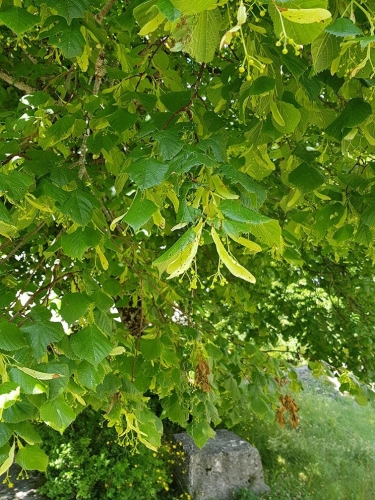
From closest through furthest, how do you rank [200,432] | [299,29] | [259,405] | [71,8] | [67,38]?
[299,29] → [71,8] → [67,38] → [200,432] → [259,405]

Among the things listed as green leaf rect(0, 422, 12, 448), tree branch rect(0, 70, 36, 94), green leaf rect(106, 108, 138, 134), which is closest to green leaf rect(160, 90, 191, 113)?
green leaf rect(106, 108, 138, 134)

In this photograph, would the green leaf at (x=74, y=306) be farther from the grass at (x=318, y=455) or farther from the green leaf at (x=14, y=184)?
the grass at (x=318, y=455)

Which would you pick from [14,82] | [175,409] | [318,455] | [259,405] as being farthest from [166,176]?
[318,455]

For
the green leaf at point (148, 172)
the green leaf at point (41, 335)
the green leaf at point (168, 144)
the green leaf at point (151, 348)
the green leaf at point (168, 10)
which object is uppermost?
the green leaf at point (168, 10)

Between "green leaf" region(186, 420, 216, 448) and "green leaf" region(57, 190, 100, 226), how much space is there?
1.36 m

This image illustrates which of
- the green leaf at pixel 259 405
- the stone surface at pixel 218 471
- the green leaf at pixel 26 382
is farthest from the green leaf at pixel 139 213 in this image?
the stone surface at pixel 218 471

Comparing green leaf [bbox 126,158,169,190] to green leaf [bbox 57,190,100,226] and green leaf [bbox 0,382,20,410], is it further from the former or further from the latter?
green leaf [bbox 0,382,20,410]

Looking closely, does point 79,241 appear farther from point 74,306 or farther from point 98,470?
point 98,470

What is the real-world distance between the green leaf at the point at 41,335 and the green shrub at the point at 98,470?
12.5ft

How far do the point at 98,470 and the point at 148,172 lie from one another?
4.97 m

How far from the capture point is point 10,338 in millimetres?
1354

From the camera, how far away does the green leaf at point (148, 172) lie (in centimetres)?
115

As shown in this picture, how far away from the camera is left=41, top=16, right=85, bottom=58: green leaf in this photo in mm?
1604

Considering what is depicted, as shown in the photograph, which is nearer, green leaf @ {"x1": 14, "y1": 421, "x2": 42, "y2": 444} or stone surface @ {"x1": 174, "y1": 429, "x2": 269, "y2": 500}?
green leaf @ {"x1": 14, "y1": 421, "x2": 42, "y2": 444}
